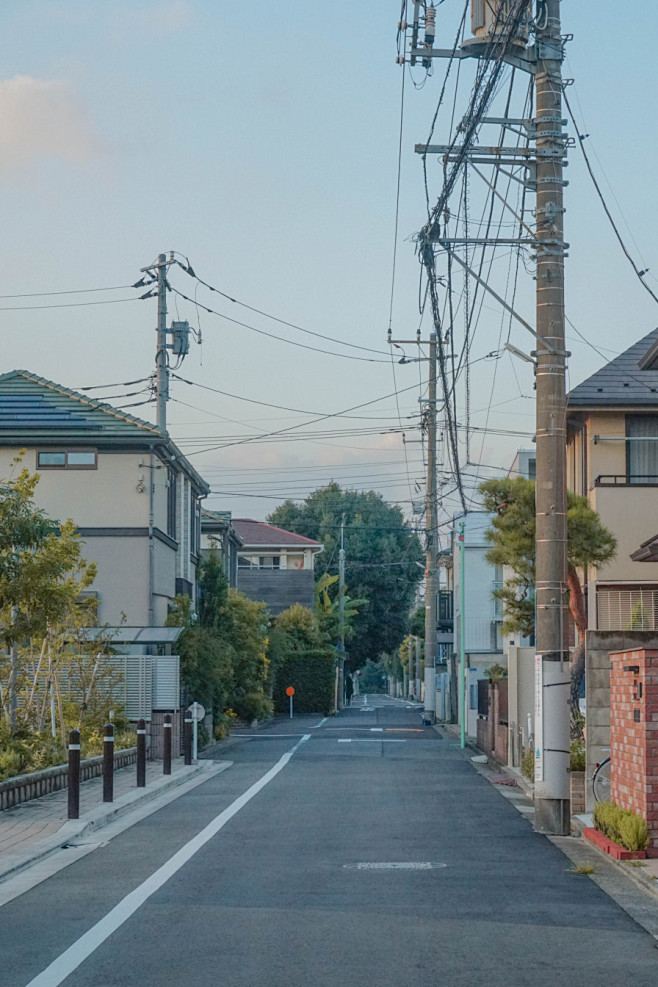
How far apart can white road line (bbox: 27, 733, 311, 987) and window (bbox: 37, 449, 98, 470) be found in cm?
1887

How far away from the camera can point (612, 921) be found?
9109 millimetres

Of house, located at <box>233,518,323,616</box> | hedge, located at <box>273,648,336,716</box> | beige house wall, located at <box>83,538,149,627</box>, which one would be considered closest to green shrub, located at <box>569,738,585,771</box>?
beige house wall, located at <box>83,538,149,627</box>

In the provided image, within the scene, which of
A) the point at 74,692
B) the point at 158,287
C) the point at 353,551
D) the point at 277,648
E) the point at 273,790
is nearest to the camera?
the point at 273,790

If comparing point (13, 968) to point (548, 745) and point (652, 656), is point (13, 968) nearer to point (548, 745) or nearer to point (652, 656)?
point (652, 656)

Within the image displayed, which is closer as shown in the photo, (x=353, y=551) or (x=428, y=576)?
(x=428, y=576)

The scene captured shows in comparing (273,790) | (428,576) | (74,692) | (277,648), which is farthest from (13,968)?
(277,648)

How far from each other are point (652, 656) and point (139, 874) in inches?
202

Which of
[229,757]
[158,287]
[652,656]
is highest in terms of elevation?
[158,287]

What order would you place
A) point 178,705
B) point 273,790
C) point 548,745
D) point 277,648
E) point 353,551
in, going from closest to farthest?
point 548,745, point 273,790, point 178,705, point 277,648, point 353,551

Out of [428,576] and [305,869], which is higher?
[428,576]

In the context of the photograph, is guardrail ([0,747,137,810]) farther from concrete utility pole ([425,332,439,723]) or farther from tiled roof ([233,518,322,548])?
tiled roof ([233,518,322,548])

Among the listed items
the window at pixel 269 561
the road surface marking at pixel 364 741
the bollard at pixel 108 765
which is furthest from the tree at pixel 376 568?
the bollard at pixel 108 765

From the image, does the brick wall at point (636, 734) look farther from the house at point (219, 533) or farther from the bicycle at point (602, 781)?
the house at point (219, 533)

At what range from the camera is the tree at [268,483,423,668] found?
278ft
